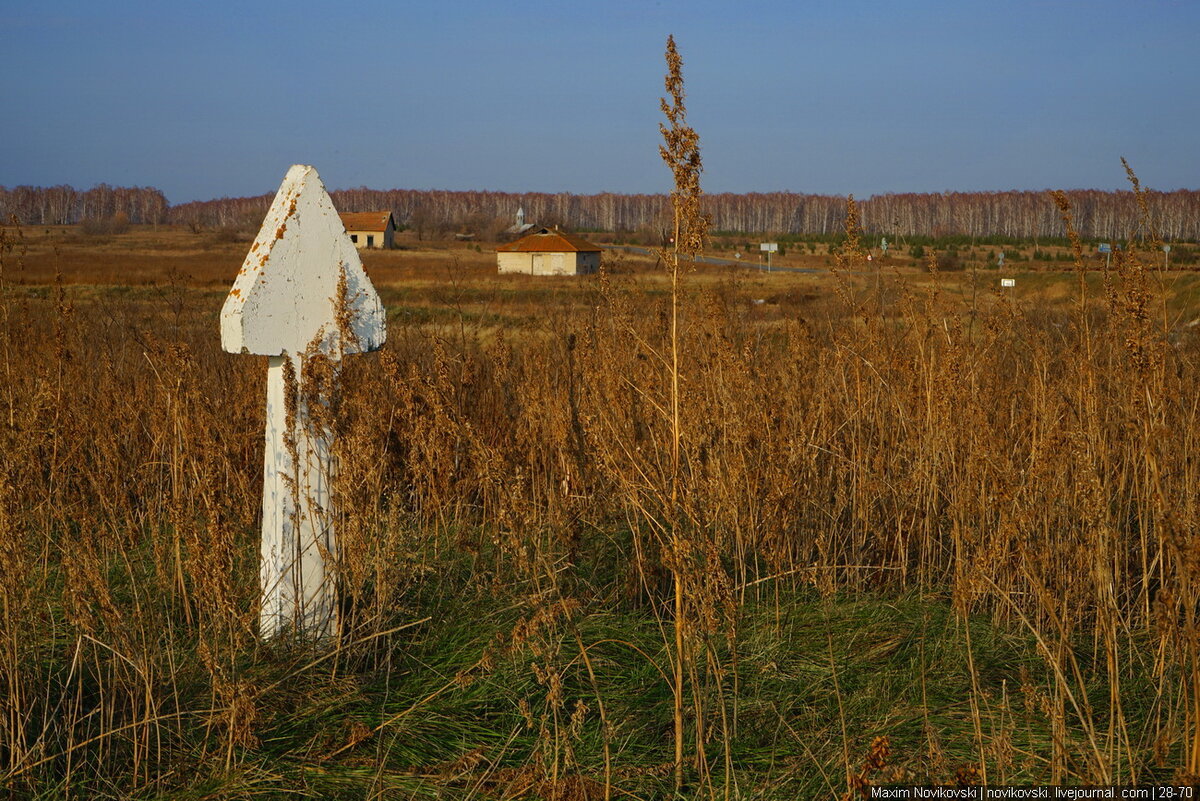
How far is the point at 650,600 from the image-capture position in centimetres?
349

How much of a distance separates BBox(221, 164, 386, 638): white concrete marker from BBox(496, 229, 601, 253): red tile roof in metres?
46.4

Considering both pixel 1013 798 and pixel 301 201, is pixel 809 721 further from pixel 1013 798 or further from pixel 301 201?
pixel 301 201

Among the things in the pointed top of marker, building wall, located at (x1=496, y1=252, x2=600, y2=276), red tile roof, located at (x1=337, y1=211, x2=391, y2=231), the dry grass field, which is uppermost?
red tile roof, located at (x1=337, y1=211, x2=391, y2=231)

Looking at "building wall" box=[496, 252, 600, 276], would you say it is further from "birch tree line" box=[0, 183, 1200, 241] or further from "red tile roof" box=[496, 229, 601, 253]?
"birch tree line" box=[0, 183, 1200, 241]

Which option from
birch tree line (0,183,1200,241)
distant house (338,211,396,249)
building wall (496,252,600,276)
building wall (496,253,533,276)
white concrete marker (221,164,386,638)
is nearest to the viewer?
white concrete marker (221,164,386,638)

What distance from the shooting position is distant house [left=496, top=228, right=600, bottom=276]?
49.8 m

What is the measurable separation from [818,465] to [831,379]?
79cm

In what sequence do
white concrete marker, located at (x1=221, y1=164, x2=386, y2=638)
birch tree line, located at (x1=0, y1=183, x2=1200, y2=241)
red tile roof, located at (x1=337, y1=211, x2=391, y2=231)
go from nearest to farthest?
white concrete marker, located at (x1=221, y1=164, x2=386, y2=638) < red tile roof, located at (x1=337, y1=211, x2=391, y2=231) < birch tree line, located at (x1=0, y1=183, x2=1200, y2=241)

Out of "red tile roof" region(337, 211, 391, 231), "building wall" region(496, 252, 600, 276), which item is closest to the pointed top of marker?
"building wall" region(496, 252, 600, 276)

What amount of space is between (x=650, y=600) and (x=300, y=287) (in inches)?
61.3

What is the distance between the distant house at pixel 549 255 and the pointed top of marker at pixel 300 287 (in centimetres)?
4584

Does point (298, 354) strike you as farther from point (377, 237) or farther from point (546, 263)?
point (377, 237)

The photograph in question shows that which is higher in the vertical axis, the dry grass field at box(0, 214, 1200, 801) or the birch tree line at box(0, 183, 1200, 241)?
the birch tree line at box(0, 183, 1200, 241)

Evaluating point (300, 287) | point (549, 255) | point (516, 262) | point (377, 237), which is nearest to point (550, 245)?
point (549, 255)
